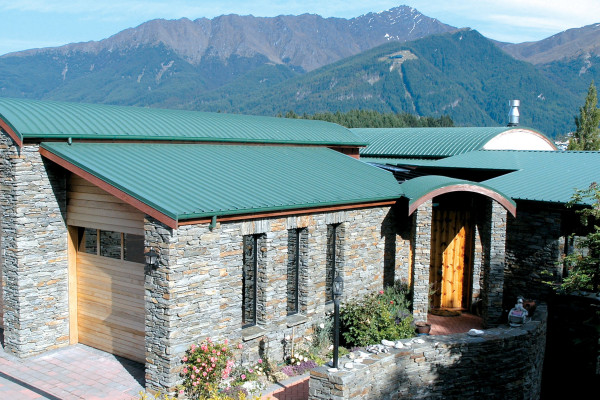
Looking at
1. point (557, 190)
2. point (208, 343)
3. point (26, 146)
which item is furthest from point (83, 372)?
point (557, 190)

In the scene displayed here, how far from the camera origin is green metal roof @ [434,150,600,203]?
1502cm

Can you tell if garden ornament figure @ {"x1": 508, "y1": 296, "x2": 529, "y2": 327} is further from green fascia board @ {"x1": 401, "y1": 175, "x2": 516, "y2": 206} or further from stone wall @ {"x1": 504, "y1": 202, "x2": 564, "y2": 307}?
green fascia board @ {"x1": 401, "y1": 175, "x2": 516, "y2": 206}

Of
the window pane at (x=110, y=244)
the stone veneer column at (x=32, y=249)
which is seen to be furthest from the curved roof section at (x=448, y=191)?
the stone veneer column at (x=32, y=249)

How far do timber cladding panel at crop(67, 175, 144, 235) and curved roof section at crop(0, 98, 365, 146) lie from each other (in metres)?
1.24

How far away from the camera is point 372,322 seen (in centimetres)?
1249

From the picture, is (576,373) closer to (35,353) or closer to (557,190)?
(557,190)

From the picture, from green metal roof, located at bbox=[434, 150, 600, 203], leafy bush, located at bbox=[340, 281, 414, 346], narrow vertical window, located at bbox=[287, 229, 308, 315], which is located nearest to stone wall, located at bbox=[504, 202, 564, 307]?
green metal roof, located at bbox=[434, 150, 600, 203]

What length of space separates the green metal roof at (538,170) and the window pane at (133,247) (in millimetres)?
10006

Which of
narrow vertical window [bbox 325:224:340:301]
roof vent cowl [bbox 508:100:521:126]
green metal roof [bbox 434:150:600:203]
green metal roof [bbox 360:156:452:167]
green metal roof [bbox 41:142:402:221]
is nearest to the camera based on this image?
green metal roof [bbox 41:142:402:221]

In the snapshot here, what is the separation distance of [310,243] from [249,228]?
200 cm

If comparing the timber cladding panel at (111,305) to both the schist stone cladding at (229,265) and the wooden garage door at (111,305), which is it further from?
the schist stone cladding at (229,265)

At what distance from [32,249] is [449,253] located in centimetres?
1085

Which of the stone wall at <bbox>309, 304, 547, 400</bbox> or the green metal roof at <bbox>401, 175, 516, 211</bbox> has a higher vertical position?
the green metal roof at <bbox>401, 175, 516, 211</bbox>

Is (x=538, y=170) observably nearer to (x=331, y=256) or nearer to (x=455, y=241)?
(x=455, y=241)
